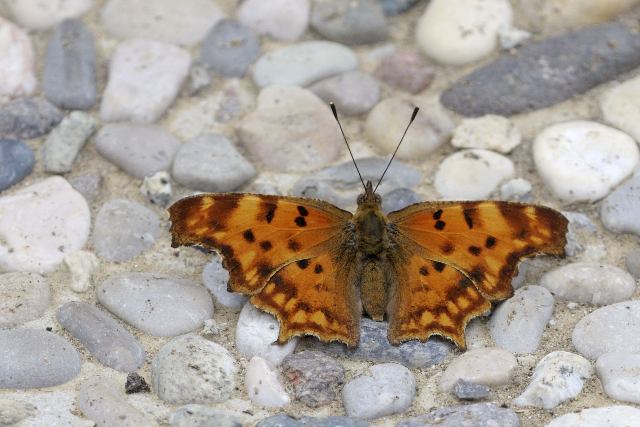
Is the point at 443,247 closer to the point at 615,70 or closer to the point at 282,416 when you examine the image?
the point at 282,416

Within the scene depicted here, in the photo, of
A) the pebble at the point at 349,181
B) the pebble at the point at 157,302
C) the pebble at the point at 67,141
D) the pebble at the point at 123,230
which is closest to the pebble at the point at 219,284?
the pebble at the point at 157,302

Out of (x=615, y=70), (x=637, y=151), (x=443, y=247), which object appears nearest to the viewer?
(x=443, y=247)

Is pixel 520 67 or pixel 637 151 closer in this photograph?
pixel 637 151

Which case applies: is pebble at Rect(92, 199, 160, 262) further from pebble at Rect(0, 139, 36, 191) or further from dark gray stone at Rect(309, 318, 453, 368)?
dark gray stone at Rect(309, 318, 453, 368)

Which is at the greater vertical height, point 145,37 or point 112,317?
point 145,37

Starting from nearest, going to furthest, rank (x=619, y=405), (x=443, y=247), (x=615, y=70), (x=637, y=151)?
(x=619, y=405) < (x=443, y=247) < (x=637, y=151) < (x=615, y=70)

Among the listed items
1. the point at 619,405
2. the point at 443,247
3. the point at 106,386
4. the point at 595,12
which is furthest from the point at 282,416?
the point at 595,12

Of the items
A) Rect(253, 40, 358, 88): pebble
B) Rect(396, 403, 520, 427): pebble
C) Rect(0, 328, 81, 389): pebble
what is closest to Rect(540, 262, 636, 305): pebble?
Rect(396, 403, 520, 427): pebble
